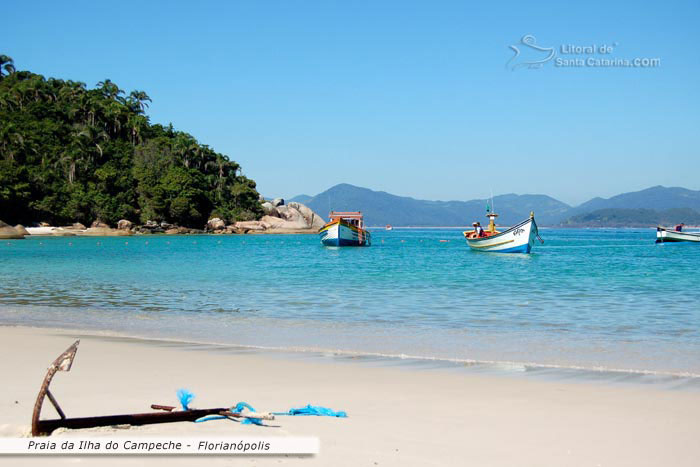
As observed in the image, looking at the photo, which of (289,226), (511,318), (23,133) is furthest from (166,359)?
(289,226)

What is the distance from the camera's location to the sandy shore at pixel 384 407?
5133 millimetres

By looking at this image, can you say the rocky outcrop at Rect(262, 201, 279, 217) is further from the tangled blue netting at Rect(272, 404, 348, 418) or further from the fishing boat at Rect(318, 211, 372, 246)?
the tangled blue netting at Rect(272, 404, 348, 418)

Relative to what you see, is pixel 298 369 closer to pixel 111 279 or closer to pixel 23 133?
pixel 111 279

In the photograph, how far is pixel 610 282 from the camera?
25344mm

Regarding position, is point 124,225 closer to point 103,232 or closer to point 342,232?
point 103,232

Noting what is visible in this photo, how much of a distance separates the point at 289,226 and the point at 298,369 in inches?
4843

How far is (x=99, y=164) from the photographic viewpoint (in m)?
109

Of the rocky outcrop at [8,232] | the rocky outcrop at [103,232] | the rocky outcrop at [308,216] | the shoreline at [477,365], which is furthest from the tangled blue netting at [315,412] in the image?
the rocky outcrop at [308,216]
